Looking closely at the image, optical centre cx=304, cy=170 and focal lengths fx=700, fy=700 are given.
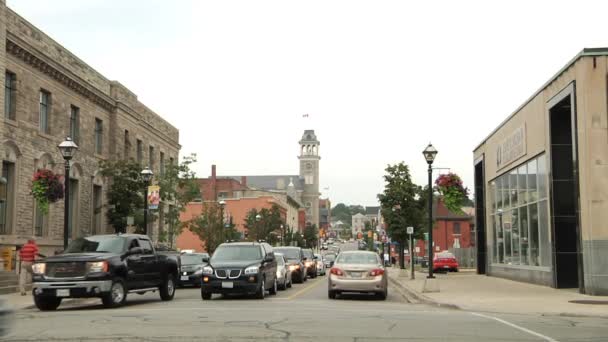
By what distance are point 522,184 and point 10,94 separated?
2194cm

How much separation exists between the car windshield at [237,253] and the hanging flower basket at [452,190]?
1308 cm

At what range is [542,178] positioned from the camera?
2705 cm


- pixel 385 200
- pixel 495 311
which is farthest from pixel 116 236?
pixel 385 200

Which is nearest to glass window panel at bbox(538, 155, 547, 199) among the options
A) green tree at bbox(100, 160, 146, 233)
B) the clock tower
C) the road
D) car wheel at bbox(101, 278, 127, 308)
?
the road

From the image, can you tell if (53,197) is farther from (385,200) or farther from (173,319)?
(385,200)

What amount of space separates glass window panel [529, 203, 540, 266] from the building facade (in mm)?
41

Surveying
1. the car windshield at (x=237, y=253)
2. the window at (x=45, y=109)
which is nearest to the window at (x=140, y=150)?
the window at (x=45, y=109)

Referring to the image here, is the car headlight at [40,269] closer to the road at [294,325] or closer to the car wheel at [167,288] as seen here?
the road at [294,325]

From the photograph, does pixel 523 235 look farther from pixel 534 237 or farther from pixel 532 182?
pixel 532 182

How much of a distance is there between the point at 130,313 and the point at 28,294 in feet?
31.0

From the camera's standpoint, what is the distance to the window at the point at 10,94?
2828 cm

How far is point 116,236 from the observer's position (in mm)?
19031

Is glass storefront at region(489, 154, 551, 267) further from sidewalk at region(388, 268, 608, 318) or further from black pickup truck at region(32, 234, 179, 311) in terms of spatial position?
black pickup truck at region(32, 234, 179, 311)

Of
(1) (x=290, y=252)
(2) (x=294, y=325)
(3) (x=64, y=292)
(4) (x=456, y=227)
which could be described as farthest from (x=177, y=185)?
(4) (x=456, y=227)
